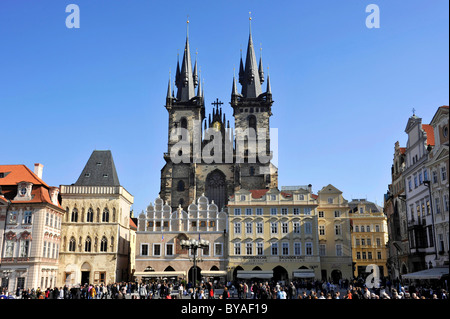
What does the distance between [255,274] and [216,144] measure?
3228cm

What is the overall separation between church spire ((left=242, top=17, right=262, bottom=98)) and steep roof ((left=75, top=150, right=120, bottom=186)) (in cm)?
3088

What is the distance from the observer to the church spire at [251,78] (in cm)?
8206

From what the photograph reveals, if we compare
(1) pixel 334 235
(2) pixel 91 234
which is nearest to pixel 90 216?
(2) pixel 91 234

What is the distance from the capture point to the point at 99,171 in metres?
59.8

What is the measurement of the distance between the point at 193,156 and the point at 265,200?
21.6m

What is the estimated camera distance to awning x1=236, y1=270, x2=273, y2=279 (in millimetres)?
51906

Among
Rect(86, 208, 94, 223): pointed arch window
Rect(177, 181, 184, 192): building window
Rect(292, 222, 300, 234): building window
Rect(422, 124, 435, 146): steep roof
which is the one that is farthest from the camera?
Rect(177, 181, 184, 192): building window

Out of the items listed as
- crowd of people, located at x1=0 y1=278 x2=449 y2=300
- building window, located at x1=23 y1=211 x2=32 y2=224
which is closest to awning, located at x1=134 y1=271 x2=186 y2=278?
crowd of people, located at x1=0 y1=278 x2=449 y2=300

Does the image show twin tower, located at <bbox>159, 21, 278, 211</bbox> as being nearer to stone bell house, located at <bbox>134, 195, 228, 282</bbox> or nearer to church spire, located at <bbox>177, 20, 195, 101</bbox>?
church spire, located at <bbox>177, 20, 195, 101</bbox>

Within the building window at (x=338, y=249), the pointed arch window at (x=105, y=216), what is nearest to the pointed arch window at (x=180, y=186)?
the pointed arch window at (x=105, y=216)

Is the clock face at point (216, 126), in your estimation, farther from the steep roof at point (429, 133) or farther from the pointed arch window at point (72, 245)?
the steep roof at point (429, 133)

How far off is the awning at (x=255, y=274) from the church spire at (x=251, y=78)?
3783 centimetres

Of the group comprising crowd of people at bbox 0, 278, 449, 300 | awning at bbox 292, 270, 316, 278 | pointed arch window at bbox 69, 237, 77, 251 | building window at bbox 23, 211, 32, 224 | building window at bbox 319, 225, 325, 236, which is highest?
building window at bbox 23, 211, 32, 224
